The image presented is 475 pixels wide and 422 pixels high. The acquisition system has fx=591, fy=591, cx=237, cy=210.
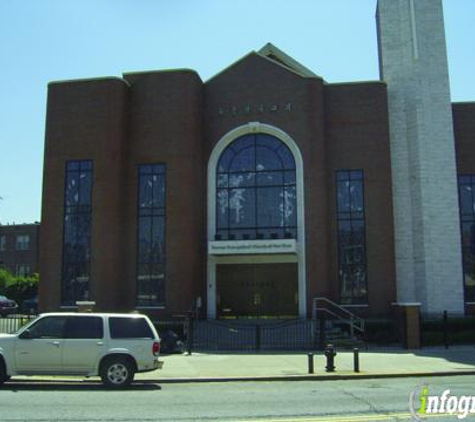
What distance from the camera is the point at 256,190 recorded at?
31625 millimetres

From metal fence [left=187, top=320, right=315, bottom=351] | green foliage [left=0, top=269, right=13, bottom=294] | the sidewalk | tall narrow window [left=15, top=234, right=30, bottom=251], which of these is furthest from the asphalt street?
tall narrow window [left=15, top=234, right=30, bottom=251]

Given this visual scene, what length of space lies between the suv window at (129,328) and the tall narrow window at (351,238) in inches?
686

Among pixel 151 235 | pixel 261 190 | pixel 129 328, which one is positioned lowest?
pixel 129 328

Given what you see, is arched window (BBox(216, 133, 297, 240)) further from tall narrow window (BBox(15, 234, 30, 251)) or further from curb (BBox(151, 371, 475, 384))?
tall narrow window (BBox(15, 234, 30, 251))

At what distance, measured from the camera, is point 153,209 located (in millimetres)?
31172

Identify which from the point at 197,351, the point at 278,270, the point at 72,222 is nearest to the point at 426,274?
the point at 278,270

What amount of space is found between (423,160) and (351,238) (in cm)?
556

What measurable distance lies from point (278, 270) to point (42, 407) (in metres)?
21.4

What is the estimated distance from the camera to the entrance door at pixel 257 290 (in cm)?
3109

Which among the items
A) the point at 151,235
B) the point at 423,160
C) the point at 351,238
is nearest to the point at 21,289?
the point at 151,235

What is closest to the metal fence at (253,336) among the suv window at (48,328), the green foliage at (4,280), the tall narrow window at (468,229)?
the suv window at (48,328)

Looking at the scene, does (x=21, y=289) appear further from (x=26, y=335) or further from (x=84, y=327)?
(x=84, y=327)

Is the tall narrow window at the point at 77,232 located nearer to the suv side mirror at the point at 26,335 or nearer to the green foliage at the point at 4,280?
the suv side mirror at the point at 26,335

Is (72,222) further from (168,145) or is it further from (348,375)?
(348,375)
